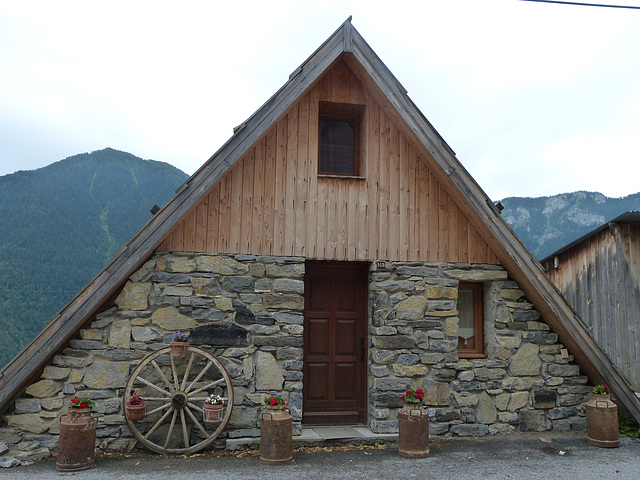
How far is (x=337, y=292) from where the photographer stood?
23.9 ft

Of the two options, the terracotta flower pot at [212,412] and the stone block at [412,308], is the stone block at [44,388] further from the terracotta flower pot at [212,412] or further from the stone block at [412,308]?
the stone block at [412,308]

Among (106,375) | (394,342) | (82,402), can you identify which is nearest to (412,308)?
(394,342)

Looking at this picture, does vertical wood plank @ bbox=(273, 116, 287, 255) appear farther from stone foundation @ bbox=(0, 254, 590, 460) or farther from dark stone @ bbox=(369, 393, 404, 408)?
dark stone @ bbox=(369, 393, 404, 408)

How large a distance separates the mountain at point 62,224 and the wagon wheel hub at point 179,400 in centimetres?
1188

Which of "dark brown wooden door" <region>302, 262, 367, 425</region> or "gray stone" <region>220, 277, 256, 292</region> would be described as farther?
"dark brown wooden door" <region>302, 262, 367, 425</region>

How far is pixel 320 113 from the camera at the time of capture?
726 centimetres

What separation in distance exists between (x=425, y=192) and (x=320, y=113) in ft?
6.10

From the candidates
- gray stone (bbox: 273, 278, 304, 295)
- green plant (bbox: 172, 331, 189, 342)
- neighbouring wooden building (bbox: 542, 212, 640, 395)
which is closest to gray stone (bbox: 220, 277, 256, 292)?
gray stone (bbox: 273, 278, 304, 295)

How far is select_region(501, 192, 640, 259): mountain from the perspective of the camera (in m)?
30.5

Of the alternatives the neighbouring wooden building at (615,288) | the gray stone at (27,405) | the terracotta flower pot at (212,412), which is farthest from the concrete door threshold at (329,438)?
the neighbouring wooden building at (615,288)

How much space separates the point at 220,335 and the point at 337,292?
1842 millimetres

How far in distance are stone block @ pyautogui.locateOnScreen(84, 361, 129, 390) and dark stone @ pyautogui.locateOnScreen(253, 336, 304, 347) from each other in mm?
1555

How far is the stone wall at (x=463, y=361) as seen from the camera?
21.9ft

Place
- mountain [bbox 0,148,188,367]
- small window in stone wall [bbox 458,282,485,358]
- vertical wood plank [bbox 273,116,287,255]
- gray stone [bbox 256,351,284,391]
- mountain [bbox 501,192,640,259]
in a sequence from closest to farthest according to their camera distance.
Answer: gray stone [bbox 256,351,284,391] < vertical wood plank [bbox 273,116,287,255] < small window in stone wall [bbox 458,282,485,358] < mountain [bbox 0,148,188,367] < mountain [bbox 501,192,640,259]
